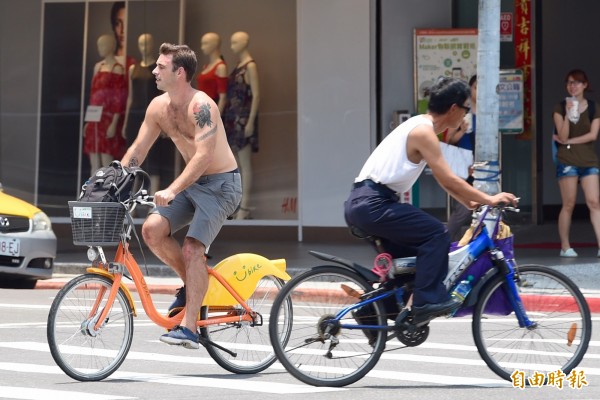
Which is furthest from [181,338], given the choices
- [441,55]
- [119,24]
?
[119,24]

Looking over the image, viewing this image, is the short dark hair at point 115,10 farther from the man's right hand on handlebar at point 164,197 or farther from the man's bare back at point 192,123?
the man's right hand on handlebar at point 164,197

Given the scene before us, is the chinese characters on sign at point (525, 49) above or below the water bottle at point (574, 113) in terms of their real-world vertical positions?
above

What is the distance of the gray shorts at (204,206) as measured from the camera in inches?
325

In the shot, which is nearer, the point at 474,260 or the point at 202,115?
the point at 474,260

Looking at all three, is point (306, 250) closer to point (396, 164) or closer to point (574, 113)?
point (574, 113)

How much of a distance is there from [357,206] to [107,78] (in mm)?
11866

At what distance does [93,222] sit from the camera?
795 centimetres

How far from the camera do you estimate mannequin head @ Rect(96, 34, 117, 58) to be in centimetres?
1928

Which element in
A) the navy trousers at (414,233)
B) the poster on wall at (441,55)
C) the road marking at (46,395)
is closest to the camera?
A: the road marking at (46,395)

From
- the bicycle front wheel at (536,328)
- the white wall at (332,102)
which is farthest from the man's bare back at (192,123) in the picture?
the white wall at (332,102)

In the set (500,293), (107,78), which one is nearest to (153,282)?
(107,78)

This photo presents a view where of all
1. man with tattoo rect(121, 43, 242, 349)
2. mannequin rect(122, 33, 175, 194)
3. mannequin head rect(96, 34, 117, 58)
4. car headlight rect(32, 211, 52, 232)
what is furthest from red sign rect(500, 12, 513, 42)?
man with tattoo rect(121, 43, 242, 349)

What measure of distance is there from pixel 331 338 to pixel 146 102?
38.6 ft

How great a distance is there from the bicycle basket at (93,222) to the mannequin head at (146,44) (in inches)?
447
